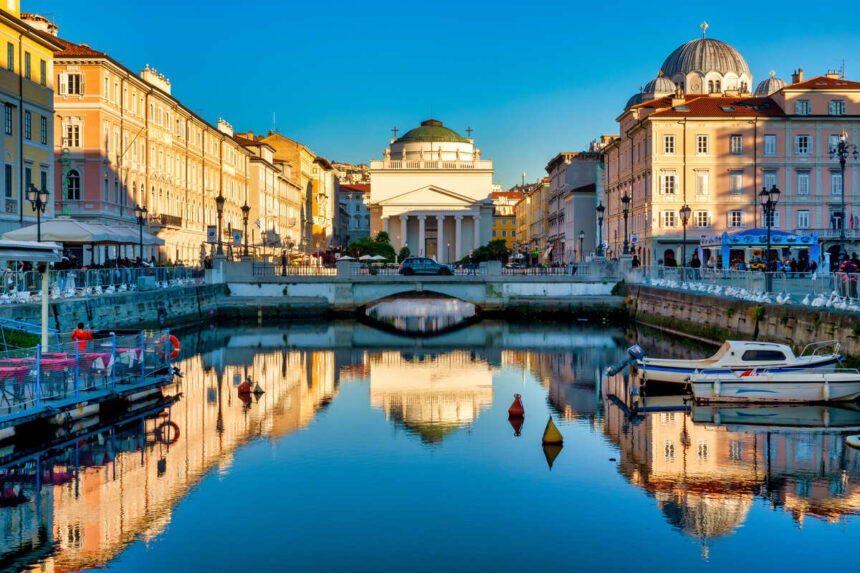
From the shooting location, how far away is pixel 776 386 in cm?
2503

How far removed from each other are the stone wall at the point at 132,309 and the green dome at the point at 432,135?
7824 cm

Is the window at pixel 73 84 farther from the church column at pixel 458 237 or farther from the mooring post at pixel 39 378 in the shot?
the church column at pixel 458 237

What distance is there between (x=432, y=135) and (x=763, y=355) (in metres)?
107

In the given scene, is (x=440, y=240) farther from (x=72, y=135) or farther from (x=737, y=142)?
(x=72, y=135)

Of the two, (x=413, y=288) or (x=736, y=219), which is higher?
(x=736, y=219)

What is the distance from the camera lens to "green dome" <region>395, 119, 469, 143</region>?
130 metres

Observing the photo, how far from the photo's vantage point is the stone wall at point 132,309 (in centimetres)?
3195

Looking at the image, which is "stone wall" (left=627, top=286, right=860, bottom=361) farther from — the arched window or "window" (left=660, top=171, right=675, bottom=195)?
the arched window

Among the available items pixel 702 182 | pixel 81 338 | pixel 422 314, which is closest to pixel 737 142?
pixel 702 182

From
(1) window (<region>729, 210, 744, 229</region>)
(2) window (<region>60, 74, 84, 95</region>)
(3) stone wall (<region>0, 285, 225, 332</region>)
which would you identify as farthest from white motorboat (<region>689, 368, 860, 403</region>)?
(1) window (<region>729, 210, 744, 229</region>)

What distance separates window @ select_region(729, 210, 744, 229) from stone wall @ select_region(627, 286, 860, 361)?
71.9 feet

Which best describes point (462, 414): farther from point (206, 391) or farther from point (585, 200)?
point (585, 200)

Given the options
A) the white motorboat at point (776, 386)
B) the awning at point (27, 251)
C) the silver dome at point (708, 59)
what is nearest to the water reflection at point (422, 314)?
the white motorboat at point (776, 386)

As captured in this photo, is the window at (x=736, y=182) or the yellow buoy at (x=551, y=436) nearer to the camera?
the yellow buoy at (x=551, y=436)
